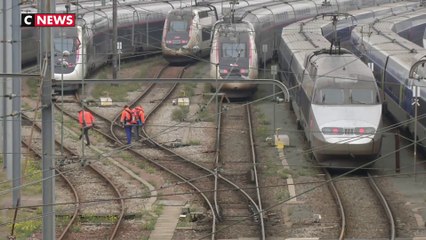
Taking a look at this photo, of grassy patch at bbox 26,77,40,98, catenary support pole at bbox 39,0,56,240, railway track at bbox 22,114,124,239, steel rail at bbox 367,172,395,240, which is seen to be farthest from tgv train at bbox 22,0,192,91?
catenary support pole at bbox 39,0,56,240

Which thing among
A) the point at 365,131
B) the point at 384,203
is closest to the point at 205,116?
the point at 365,131

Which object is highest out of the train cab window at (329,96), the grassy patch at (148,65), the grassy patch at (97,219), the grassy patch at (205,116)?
the train cab window at (329,96)

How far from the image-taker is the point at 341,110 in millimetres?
25594

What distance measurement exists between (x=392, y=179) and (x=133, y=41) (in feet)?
82.4

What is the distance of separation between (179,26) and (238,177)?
2169 centimetres

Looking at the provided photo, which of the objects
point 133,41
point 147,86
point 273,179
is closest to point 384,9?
point 133,41

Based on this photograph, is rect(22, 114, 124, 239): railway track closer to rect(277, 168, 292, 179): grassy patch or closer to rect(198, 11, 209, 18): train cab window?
rect(277, 168, 292, 179): grassy patch

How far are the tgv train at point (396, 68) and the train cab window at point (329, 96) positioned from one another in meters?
1.75

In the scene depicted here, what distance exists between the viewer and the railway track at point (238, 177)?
20406mm

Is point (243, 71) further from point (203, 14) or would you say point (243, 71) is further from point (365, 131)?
point (365, 131)

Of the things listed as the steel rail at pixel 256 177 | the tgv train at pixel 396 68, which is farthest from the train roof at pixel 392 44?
the steel rail at pixel 256 177

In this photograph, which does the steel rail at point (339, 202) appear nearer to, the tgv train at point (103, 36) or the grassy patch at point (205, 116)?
the grassy patch at point (205, 116)

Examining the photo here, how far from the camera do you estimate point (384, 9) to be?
191 feet

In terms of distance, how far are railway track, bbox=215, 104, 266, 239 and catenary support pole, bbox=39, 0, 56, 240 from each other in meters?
4.33
